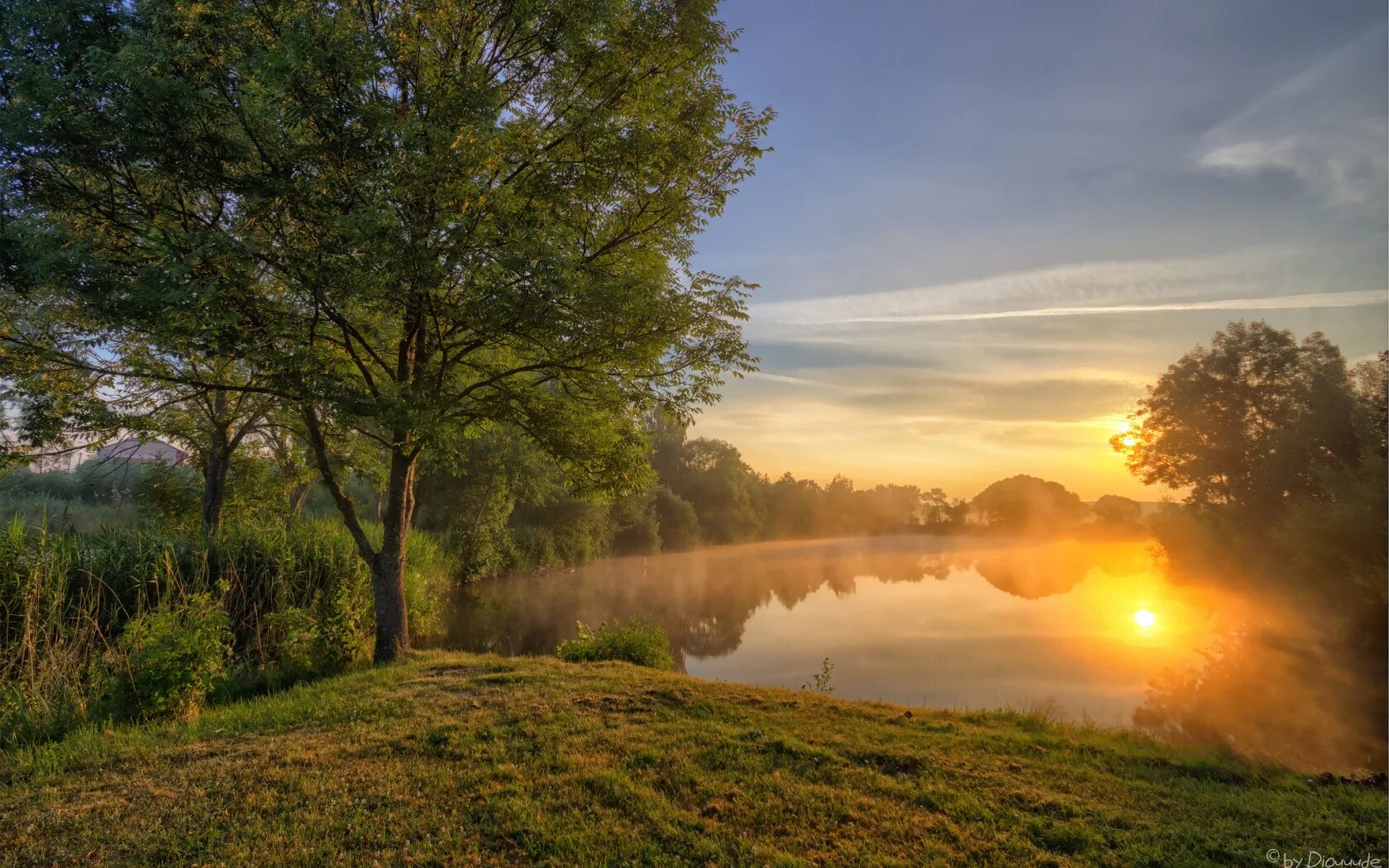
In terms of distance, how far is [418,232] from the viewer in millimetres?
6539

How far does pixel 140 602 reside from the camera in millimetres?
8031

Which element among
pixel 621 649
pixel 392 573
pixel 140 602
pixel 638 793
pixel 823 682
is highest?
pixel 392 573

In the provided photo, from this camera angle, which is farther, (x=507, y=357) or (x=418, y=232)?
(x=507, y=357)

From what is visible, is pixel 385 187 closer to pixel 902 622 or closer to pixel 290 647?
pixel 290 647

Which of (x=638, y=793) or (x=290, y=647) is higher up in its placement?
(x=638, y=793)

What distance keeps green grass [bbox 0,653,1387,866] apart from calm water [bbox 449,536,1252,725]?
551cm

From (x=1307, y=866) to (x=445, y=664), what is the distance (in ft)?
33.0

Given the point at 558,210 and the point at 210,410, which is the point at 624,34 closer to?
the point at 558,210

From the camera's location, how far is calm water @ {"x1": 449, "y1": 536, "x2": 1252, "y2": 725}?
12.6 meters

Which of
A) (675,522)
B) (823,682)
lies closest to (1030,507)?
(675,522)

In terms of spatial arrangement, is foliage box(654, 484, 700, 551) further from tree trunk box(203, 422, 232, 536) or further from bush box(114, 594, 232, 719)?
bush box(114, 594, 232, 719)

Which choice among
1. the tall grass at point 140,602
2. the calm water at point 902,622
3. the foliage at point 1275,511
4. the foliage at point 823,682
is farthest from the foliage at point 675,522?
the tall grass at point 140,602

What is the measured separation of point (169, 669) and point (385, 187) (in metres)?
6.33

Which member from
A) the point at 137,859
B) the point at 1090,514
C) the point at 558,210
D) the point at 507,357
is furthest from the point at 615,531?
the point at 1090,514
